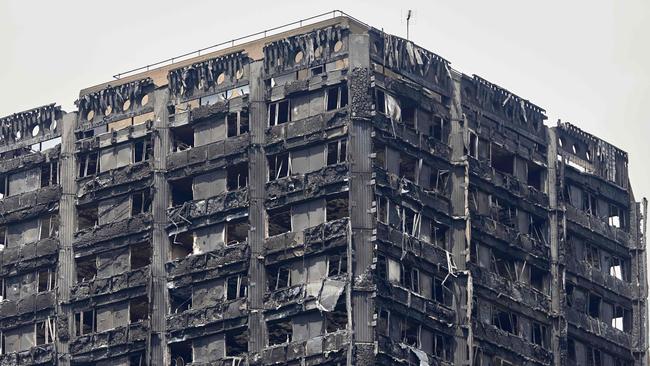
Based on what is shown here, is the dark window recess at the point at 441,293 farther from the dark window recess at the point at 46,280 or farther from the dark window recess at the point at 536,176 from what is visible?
the dark window recess at the point at 46,280

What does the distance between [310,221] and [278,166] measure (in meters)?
4.92

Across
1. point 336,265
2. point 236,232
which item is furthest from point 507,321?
point 236,232

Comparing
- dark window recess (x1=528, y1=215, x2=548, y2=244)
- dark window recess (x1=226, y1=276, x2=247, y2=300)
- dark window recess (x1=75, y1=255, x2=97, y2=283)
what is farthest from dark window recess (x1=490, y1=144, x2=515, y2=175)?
dark window recess (x1=75, y1=255, x2=97, y2=283)

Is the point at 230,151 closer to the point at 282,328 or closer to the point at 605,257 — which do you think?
the point at 282,328

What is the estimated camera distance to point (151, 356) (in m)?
165

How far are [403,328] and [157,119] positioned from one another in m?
22.2

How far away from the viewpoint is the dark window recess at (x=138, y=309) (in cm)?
16812

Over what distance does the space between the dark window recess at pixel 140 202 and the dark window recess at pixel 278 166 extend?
31.6ft

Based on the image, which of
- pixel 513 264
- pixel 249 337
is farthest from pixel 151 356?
pixel 513 264

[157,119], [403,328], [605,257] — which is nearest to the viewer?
[403,328]

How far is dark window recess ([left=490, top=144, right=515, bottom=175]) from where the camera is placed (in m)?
174

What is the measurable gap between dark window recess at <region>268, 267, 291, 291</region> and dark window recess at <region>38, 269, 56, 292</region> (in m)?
17.9

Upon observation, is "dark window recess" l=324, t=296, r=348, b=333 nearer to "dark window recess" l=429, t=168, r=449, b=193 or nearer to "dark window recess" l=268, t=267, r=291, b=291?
"dark window recess" l=268, t=267, r=291, b=291

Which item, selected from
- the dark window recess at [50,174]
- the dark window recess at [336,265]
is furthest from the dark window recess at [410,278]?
the dark window recess at [50,174]
